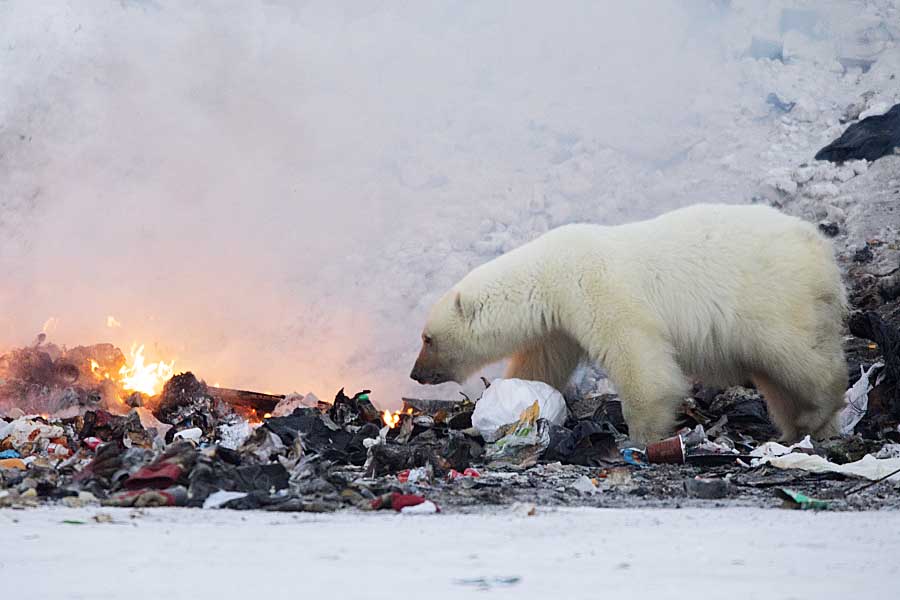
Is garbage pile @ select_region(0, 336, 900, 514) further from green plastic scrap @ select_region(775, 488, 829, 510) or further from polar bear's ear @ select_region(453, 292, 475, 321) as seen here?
polar bear's ear @ select_region(453, 292, 475, 321)

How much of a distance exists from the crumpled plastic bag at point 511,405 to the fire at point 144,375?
2.79 m

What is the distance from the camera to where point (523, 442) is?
4.99 m

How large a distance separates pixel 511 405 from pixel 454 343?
86cm

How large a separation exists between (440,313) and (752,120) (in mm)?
5907

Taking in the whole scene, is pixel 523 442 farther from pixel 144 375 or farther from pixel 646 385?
pixel 144 375

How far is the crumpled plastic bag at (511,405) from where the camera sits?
5281 millimetres

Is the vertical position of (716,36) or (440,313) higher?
(716,36)

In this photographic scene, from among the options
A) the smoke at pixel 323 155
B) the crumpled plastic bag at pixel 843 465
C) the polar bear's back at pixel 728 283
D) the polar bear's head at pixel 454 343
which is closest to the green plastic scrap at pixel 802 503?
the crumpled plastic bag at pixel 843 465

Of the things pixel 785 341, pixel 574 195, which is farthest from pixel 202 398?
pixel 574 195

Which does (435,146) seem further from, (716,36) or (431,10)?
(716,36)

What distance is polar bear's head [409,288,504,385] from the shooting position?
5.98 m

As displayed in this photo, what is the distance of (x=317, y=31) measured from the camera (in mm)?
11180

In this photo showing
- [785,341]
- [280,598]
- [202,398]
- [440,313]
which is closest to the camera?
[280,598]

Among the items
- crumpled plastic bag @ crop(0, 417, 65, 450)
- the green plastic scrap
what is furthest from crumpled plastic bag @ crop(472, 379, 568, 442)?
crumpled plastic bag @ crop(0, 417, 65, 450)
